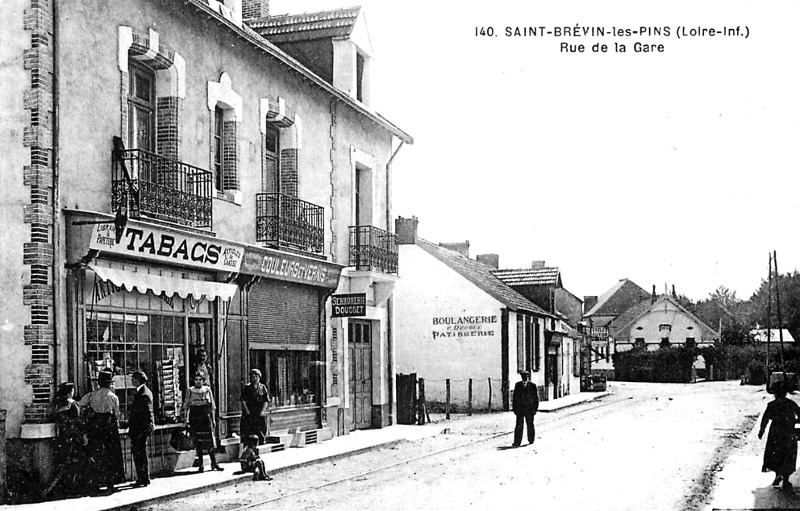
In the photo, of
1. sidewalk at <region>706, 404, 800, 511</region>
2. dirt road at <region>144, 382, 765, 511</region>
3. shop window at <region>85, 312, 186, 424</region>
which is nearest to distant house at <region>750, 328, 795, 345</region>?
dirt road at <region>144, 382, 765, 511</region>

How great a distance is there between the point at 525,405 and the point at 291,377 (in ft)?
15.4

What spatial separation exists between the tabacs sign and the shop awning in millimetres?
270

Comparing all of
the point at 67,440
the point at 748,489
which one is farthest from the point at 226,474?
the point at 748,489

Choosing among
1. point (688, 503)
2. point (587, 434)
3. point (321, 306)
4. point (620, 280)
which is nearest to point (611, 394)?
point (587, 434)

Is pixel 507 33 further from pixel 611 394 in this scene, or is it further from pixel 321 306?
pixel 611 394

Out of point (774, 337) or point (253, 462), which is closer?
point (253, 462)

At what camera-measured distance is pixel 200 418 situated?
14.1 meters

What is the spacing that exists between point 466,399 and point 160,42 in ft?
67.7

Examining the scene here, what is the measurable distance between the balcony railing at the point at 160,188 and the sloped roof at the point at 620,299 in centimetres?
9151

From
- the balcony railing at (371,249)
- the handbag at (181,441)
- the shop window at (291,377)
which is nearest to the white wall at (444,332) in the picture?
the balcony railing at (371,249)

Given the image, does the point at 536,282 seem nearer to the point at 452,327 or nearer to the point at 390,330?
the point at 452,327

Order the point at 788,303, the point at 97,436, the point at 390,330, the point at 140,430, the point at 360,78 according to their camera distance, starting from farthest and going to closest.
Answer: the point at 788,303, the point at 390,330, the point at 360,78, the point at 140,430, the point at 97,436

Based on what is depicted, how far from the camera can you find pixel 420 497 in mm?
11156

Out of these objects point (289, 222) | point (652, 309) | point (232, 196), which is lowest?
point (652, 309)
